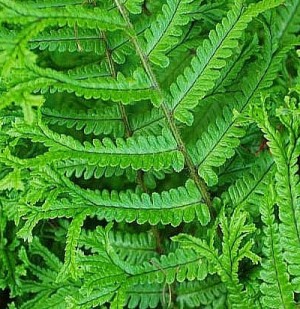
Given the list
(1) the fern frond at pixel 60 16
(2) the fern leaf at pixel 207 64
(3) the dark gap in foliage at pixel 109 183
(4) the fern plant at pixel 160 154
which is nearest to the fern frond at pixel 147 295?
(4) the fern plant at pixel 160 154

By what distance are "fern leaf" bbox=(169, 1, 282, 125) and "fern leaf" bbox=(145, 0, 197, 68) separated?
64 mm

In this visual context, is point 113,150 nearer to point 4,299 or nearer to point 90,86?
point 90,86

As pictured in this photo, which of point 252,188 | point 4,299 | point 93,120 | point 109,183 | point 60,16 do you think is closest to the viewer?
point 60,16

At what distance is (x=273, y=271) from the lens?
4.61 ft

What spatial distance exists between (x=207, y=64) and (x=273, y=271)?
471 millimetres

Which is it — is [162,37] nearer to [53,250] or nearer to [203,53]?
[203,53]

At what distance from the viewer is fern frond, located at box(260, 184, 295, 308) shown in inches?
54.3

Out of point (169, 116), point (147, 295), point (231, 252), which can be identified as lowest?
point (147, 295)

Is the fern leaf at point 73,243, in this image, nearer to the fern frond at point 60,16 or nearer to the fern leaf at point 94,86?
the fern leaf at point 94,86

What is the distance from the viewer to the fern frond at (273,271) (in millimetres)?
1380

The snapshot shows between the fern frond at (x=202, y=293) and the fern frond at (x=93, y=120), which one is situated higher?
the fern frond at (x=93, y=120)

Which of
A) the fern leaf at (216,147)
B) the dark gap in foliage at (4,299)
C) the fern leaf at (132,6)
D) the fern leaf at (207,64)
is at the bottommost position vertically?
the dark gap in foliage at (4,299)

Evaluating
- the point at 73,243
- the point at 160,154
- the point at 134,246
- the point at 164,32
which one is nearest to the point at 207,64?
the point at 164,32

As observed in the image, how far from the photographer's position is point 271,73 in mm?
1589
